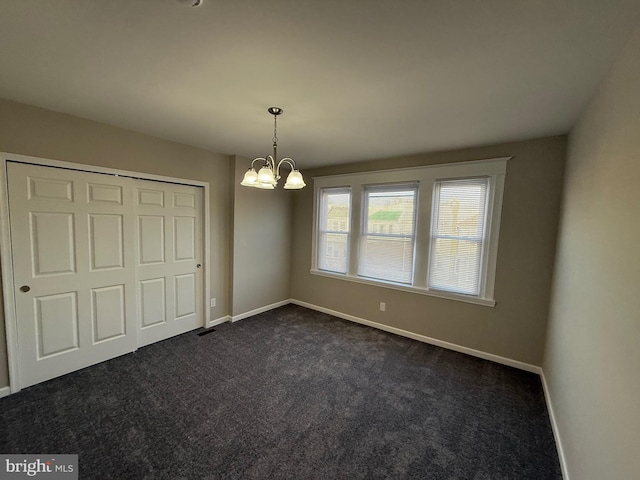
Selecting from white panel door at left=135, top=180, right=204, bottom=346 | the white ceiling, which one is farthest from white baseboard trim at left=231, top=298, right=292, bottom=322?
the white ceiling

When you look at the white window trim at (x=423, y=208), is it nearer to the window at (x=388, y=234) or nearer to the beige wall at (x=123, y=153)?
the window at (x=388, y=234)

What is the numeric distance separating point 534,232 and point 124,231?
4.44 metres

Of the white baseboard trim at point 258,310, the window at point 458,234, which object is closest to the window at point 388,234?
the window at point 458,234

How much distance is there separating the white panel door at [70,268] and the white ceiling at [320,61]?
725 mm

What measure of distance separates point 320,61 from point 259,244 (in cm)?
309

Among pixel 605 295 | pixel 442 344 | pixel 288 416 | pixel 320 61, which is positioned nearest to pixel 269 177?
pixel 320 61

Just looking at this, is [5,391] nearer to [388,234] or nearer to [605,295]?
[388,234]

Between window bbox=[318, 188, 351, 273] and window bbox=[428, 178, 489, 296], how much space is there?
134 centimetres

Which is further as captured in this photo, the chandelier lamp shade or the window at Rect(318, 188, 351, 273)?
the window at Rect(318, 188, 351, 273)

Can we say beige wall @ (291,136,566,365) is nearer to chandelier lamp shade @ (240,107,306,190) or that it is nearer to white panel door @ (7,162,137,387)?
chandelier lamp shade @ (240,107,306,190)

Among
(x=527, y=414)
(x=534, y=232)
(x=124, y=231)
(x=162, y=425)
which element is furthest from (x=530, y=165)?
(x=124, y=231)

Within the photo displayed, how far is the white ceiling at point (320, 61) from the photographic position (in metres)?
1.15

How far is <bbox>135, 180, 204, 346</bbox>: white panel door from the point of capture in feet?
9.97

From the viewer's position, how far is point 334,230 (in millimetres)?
4320
